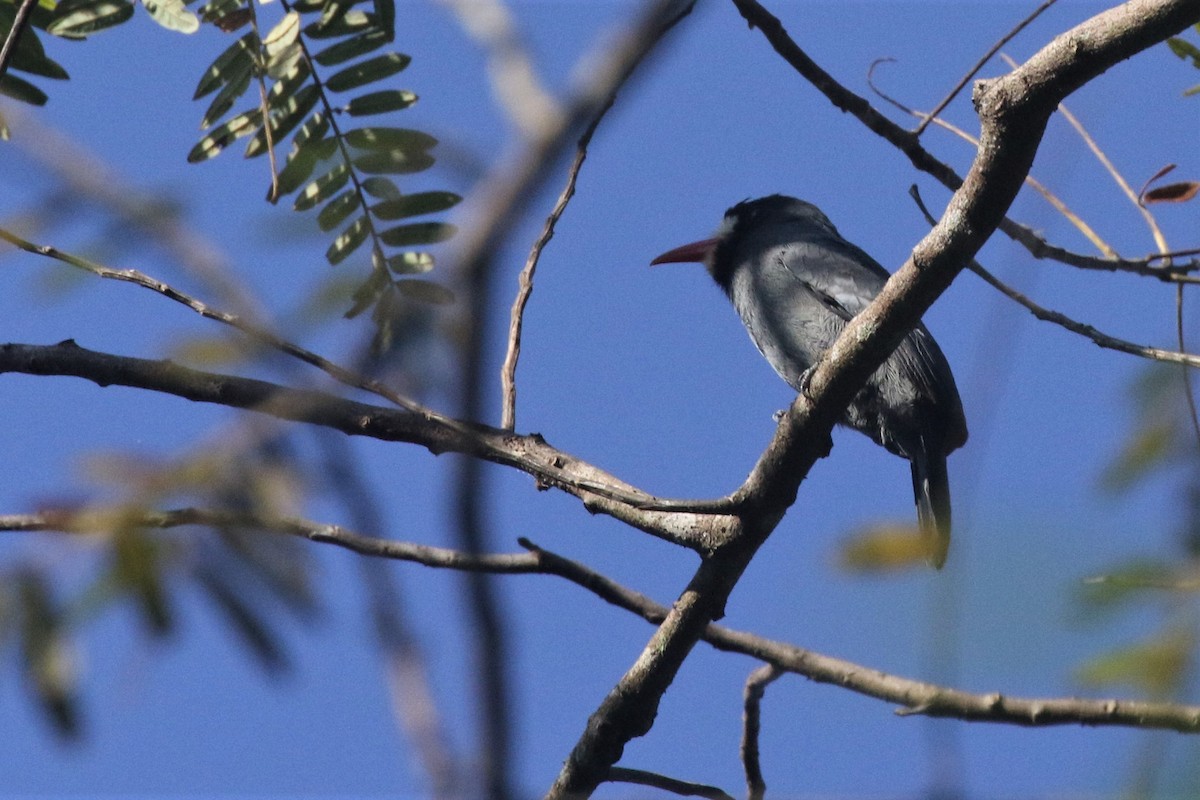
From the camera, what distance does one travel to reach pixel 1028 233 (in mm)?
3820

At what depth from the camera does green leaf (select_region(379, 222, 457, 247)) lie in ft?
12.0

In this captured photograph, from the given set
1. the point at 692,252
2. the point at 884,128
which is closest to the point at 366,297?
the point at 884,128

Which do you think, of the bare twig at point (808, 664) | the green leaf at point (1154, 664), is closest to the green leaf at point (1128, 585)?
the green leaf at point (1154, 664)

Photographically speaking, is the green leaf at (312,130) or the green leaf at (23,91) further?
the green leaf at (312,130)

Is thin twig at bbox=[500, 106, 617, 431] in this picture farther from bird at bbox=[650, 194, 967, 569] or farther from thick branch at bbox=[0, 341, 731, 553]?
bird at bbox=[650, 194, 967, 569]

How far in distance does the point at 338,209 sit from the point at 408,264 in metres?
0.27

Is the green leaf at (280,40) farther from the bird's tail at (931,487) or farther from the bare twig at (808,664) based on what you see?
the bird's tail at (931,487)

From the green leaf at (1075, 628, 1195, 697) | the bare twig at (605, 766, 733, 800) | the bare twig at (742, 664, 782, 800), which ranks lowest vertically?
the green leaf at (1075, 628, 1195, 697)

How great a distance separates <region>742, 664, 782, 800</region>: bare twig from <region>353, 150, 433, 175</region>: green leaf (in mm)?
2001

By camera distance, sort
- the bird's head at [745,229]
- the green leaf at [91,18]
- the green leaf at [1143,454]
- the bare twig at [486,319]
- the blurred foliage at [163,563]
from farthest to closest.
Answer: the bird's head at [745,229]
the green leaf at [91,18]
the green leaf at [1143,454]
the blurred foliage at [163,563]
the bare twig at [486,319]

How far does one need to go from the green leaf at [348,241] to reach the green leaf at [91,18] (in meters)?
0.80

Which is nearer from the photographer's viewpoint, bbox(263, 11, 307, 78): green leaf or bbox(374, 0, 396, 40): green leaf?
bbox(263, 11, 307, 78): green leaf

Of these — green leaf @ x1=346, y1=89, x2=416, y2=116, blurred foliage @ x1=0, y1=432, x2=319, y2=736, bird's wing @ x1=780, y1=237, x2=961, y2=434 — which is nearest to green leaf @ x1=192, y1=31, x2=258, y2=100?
green leaf @ x1=346, y1=89, x2=416, y2=116

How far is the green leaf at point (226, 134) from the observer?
3.62m
